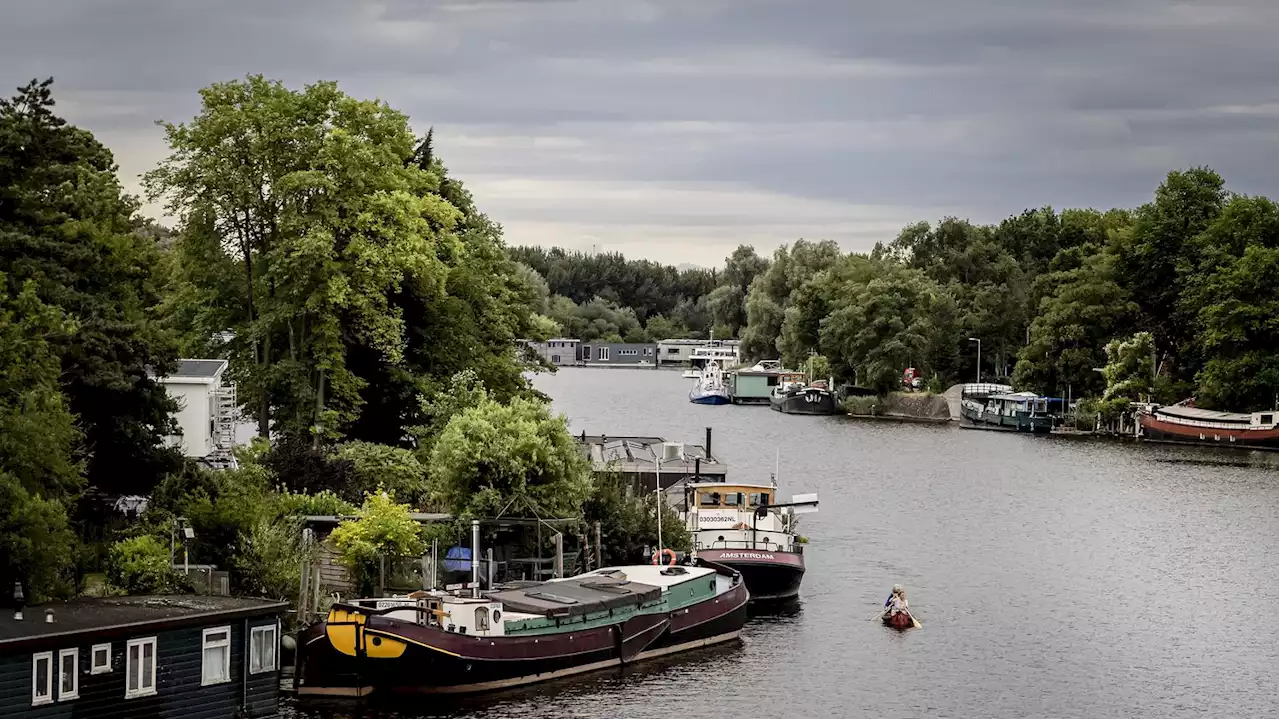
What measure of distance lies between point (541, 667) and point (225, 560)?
1019cm

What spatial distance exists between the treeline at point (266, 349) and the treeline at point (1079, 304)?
246 feet

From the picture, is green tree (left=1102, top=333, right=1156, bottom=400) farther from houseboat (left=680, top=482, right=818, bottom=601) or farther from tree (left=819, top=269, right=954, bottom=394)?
houseboat (left=680, top=482, right=818, bottom=601)

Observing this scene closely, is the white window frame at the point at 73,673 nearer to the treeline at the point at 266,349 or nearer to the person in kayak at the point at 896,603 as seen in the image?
the treeline at the point at 266,349

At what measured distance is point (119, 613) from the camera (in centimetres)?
3666

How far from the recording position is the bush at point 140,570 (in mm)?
44000

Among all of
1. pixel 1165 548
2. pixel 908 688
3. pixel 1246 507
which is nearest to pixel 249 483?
pixel 908 688

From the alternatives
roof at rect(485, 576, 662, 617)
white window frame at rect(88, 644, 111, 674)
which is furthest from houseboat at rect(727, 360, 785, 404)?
white window frame at rect(88, 644, 111, 674)

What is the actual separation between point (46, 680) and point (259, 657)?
18.2 ft

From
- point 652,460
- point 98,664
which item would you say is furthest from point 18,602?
point 652,460

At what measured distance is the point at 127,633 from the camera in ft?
114

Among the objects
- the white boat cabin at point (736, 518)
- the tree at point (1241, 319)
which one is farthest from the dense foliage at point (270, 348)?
the tree at point (1241, 319)

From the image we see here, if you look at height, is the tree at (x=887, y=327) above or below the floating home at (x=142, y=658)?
above

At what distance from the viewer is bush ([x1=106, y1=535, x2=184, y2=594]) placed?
44000 millimetres

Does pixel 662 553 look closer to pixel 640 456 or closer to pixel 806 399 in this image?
pixel 640 456
